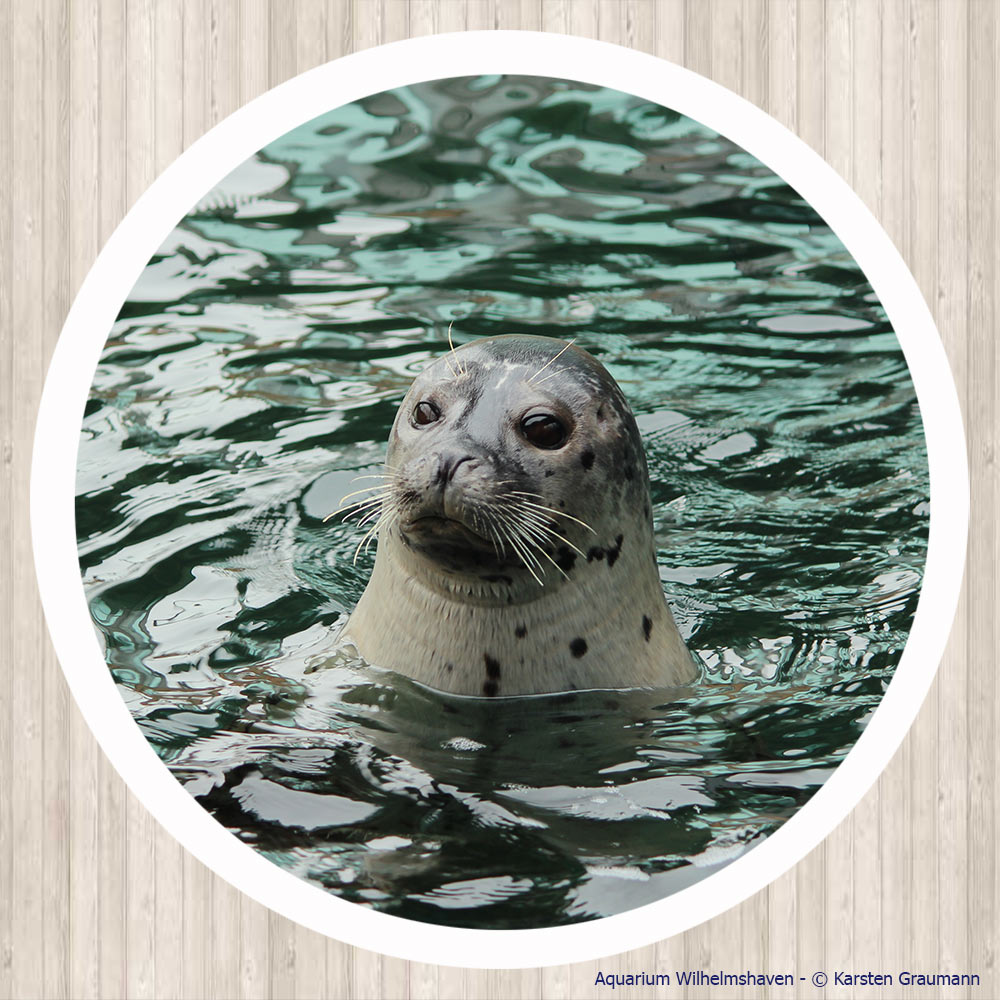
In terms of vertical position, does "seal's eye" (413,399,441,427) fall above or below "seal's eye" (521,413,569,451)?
above

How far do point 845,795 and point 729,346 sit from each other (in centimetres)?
459

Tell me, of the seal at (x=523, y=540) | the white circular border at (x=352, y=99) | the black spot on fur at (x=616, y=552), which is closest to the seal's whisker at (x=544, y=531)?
the seal at (x=523, y=540)

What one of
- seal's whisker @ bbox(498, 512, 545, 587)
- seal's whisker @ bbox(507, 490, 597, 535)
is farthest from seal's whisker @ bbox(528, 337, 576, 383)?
seal's whisker @ bbox(498, 512, 545, 587)

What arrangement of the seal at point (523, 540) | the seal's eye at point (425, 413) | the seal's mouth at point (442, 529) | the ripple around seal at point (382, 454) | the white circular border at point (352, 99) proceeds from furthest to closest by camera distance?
the seal's eye at point (425, 413) → the seal at point (523, 540) → the seal's mouth at point (442, 529) → the ripple around seal at point (382, 454) → the white circular border at point (352, 99)

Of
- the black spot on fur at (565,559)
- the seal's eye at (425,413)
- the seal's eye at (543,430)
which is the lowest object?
the black spot on fur at (565,559)

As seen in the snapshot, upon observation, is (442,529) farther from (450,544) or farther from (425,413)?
(425,413)

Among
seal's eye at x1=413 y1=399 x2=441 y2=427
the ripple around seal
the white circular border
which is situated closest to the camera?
the white circular border

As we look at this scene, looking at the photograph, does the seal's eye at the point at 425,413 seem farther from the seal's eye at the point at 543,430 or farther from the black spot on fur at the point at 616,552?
the black spot on fur at the point at 616,552

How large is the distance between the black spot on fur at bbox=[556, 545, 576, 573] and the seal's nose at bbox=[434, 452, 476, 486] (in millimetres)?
555

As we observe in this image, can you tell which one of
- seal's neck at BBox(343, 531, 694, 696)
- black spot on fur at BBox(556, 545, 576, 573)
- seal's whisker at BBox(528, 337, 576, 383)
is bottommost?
seal's neck at BBox(343, 531, 694, 696)

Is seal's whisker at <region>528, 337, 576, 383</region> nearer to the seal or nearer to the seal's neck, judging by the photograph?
the seal

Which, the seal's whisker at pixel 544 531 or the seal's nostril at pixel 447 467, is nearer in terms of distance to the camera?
the seal's nostril at pixel 447 467

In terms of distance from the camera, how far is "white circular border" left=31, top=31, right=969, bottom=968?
16.4 feet

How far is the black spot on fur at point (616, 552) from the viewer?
577 cm
